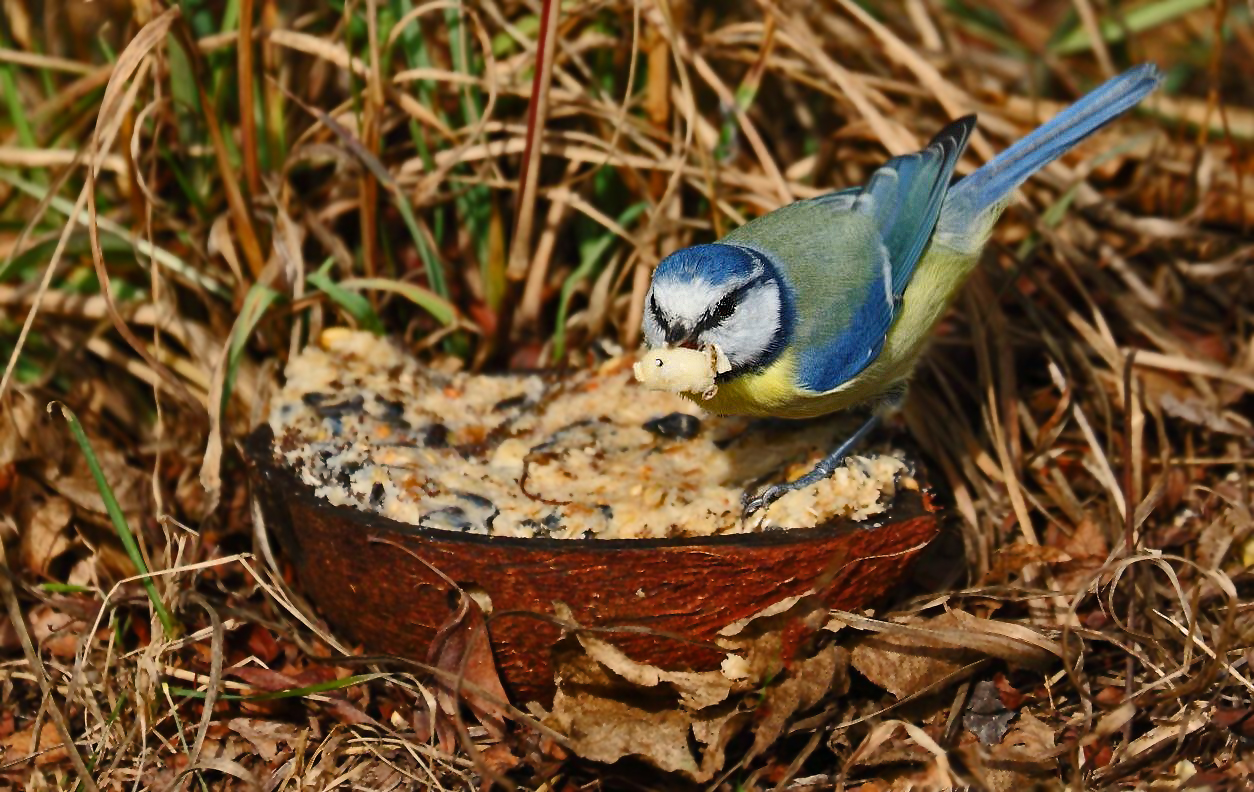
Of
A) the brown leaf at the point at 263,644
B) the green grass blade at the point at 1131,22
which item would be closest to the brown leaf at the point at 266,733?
the brown leaf at the point at 263,644

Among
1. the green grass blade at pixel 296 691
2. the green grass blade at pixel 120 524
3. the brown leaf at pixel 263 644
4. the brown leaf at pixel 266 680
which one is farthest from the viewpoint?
the brown leaf at pixel 263 644

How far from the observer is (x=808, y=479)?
2570 mm

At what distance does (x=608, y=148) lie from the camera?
10.4 ft

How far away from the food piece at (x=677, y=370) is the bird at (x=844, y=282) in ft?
0.05

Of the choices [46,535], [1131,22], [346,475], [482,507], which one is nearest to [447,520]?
[482,507]

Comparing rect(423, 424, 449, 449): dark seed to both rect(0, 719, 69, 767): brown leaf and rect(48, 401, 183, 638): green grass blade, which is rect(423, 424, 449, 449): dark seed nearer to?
rect(48, 401, 183, 638): green grass blade

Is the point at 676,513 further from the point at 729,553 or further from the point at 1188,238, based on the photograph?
the point at 1188,238

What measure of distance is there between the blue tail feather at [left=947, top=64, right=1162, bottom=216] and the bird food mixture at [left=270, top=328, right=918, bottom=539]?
0.64m

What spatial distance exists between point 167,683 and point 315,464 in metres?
0.54

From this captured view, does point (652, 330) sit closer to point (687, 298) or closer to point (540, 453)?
point (687, 298)

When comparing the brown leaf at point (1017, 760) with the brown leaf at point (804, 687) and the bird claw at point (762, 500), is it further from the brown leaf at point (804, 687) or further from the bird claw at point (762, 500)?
the bird claw at point (762, 500)

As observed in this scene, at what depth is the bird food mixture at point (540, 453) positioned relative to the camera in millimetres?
2527

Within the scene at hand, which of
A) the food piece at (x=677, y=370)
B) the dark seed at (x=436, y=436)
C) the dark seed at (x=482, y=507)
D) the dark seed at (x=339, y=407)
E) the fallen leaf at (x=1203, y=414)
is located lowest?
the fallen leaf at (x=1203, y=414)

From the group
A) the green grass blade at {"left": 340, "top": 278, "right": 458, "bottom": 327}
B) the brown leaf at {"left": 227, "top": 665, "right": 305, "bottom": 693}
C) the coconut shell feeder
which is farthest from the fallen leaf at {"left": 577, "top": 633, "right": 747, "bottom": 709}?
the green grass blade at {"left": 340, "top": 278, "right": 458, "bottom": 327}
